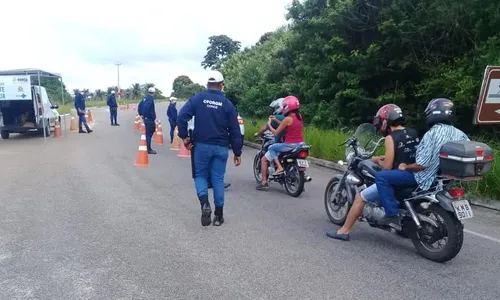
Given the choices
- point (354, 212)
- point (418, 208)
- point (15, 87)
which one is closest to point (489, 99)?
point (418, 208)

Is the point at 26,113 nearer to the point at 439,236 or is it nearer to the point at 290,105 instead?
the point at 290,105

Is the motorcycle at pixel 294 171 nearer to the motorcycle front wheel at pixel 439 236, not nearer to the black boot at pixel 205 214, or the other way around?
the black boot at pixel 205 214

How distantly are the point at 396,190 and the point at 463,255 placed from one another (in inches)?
39.4

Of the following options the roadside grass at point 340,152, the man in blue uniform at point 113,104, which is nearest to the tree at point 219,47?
the man in blue uniform at point 113,104

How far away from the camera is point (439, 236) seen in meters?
5.00

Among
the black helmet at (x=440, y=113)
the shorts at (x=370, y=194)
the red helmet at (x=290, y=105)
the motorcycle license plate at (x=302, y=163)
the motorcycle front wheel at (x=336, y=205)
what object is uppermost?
the black helmet at (x=440, y=113)

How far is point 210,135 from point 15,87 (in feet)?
43.7

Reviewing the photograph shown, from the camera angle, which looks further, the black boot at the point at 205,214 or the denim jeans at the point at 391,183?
the black boot at the point at 205,214

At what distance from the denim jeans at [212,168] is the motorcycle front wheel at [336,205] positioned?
1.52 meters

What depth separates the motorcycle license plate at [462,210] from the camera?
15.5ft

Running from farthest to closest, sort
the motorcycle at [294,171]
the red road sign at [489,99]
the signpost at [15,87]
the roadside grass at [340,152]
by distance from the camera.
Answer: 1. the signpost at [15,87]
2. the motorcycle at [294,171]
3. the roadside grass at [340,152]
4. the red road sign at [489,99]

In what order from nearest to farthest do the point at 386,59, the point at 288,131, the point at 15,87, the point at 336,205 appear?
the point at 336,205 → the point at 288,131 → the point at 386,59 → the point at 15,87

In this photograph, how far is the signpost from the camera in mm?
16781

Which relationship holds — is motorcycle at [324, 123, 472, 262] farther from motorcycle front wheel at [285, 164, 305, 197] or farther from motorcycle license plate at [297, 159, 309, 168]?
motorcycle front wheel at [285, 164, 305, 197]
